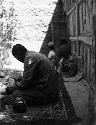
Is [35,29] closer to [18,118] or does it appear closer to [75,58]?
[75,58]

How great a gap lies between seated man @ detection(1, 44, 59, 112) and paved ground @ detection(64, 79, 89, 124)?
1.69 ft

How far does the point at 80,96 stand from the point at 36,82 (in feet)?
5.77

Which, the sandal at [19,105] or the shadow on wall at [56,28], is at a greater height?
the shadow on wall at [56,28]

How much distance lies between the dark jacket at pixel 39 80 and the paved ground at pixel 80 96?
Result: 21.0 inches

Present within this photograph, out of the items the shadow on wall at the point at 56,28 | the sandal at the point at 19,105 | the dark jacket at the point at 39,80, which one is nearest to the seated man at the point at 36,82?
the dark jacket at the point at 39,80

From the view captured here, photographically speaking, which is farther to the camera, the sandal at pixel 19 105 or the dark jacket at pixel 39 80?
the dark jacket at pixel 39 80

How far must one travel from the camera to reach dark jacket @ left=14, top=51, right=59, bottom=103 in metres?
5.24

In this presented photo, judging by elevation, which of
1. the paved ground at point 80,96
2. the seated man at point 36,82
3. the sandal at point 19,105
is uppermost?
the seated man at point 36,82

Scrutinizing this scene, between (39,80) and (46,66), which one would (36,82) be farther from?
(46,66)

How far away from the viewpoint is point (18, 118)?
4711 mm

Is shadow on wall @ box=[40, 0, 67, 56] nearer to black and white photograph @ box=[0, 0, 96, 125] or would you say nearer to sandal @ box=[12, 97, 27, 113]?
black and white photograph @ box=[0, 0, 96, 125]

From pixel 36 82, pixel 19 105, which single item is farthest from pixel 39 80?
pixel 19 105

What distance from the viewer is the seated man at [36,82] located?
525 cm

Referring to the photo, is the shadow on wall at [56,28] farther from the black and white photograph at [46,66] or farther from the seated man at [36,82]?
the seated man at [36,82]
